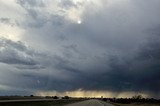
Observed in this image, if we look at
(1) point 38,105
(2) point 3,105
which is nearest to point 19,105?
(2) point 3,105

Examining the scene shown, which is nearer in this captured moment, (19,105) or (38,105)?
(19,105)

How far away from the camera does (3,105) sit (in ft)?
207

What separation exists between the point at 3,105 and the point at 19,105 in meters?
9.75

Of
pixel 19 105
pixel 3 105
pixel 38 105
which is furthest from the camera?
pixel 38 105

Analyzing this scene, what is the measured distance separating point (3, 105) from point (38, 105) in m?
25.0

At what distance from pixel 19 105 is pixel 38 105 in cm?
1525

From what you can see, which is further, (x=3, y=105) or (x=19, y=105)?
(x=19, y=105)

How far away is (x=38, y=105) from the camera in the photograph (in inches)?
3450

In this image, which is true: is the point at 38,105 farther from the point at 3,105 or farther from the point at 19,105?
the point at 3,105

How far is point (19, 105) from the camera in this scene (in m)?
72.8

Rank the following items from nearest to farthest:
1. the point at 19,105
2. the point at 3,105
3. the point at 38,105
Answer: the point at 3,105 < the point at 19,105 < the point at 38,105
